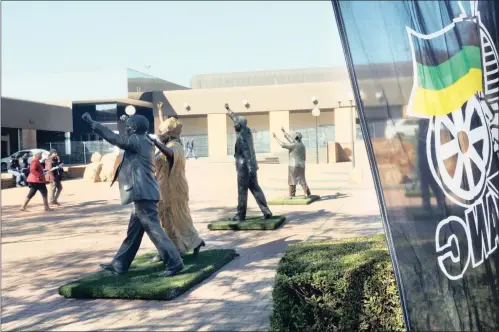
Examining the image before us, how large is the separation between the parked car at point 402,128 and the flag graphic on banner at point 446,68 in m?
0.07

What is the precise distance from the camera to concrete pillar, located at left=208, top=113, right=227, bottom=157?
3944 centimetres

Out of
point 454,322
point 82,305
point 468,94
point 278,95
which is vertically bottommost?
point 82,305

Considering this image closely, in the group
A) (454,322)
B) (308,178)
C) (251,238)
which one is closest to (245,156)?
(251,238)

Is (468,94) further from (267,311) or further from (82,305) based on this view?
(82,305)

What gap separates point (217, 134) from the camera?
39.6m

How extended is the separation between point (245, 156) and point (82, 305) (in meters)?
5.34

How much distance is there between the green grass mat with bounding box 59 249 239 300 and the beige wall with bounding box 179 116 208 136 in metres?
34.4

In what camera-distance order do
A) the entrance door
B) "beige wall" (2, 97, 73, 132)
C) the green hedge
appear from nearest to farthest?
the green hedge
"beige wall" (2, 97, 73, 132)
the entrance door

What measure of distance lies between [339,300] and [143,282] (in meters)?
2.88

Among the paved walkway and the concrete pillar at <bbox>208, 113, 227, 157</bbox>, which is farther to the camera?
the concrete pillar at <bbox>208, 113, 227, 157</bbox>

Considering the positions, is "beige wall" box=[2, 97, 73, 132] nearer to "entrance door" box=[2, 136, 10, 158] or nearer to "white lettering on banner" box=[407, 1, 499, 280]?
"entrance door" box=[2, 136, 10, 158]

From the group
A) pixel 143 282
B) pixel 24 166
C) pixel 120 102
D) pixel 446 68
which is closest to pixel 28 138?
pixel 120 102

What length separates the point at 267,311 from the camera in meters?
5.30

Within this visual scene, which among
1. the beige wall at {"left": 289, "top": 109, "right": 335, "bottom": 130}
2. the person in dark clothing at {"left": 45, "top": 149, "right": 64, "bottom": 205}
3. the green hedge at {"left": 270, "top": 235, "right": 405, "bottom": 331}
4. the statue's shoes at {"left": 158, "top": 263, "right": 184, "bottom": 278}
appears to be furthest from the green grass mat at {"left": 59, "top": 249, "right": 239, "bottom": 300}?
the beige wall at {"left": 289, "top": 109, "right": 335, "bottom": 130}
